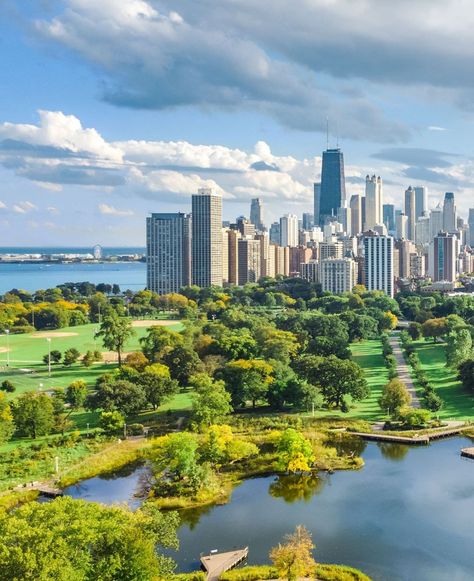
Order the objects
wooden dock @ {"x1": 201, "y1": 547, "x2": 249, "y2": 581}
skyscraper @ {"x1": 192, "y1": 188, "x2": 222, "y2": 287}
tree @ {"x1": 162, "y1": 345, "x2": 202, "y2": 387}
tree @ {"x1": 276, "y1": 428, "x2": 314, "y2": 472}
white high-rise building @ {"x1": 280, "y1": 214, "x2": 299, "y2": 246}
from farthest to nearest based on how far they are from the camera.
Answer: white high-rise building @ {"x1": 280, "y1": 214, "x2": 299, "y2": 246}
skyscraper @ {"x1": 192, "y1": 188, "x2": 222, "y2": 287}
tree @ {"x1": 162, "y1": 345, "x2": 202, "y2": 387}
tree @ {"x1": 276, "y1": 428, "x2": 314, "y2": 472}
wooden dock @ {"x1": 201, "y1": 547, "x2": 249, "y2": 581}

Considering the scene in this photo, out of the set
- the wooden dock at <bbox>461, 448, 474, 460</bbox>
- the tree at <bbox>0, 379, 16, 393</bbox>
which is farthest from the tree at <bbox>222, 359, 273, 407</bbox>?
the tree at <bbox>0, 379, 16, 393</bbox>

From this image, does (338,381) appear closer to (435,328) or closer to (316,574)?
(316,574)

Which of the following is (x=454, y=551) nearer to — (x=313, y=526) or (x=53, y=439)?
(x=313, y=526)

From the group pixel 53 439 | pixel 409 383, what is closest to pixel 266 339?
pixel 409 383

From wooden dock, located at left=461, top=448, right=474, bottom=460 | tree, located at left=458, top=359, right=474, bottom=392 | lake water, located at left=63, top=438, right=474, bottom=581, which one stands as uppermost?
tree, located at left=458, top=359, right=474, bottom=392

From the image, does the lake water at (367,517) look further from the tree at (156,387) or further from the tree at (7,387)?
the tree at (7,387)

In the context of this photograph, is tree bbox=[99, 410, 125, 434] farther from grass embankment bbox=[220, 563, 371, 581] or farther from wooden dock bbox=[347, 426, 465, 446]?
grass embankment bbox=[220, 563, 371, 581]

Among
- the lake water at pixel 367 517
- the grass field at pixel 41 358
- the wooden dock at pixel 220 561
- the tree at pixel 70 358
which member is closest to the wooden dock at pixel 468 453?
the lake water at pixel 367 517

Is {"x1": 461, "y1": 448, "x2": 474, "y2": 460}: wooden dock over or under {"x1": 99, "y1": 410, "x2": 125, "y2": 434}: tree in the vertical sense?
under

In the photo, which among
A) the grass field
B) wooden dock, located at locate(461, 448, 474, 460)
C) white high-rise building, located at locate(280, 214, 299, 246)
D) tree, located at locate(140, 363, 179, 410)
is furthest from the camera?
white high-rise building, located at locate(280, 214, 299, 246)
